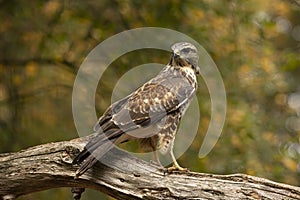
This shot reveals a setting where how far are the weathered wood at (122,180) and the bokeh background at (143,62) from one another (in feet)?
6.38

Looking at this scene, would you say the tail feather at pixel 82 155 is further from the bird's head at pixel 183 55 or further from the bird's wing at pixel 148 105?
the bird's head at pixel 183 55

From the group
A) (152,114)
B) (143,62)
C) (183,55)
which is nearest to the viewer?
(152,114)

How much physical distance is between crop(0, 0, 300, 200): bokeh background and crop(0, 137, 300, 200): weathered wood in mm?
1945

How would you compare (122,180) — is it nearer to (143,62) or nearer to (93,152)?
(93,152)

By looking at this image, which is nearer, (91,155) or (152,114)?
(91,155)

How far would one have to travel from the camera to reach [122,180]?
3.88 meters

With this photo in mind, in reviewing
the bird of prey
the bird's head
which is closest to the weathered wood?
the bird of prey

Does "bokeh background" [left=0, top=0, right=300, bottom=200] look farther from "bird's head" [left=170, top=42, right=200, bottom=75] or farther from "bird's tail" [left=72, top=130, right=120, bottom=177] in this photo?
"bird's tail" [left=72, top=130, right=120, bottom=177]

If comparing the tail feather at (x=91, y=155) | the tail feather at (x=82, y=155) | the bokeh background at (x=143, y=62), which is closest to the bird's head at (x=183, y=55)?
the tail feather at (x=91, y=155)

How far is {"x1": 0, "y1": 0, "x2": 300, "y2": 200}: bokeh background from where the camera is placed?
613 cm

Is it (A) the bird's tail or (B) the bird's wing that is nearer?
(A) the bird's tail

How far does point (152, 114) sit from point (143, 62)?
2211 mm

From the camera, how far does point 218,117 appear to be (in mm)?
5996

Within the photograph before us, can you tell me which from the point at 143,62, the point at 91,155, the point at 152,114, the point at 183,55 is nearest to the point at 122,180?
the point at 91,155
